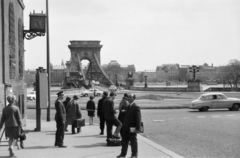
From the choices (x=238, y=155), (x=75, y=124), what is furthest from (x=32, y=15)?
(x=238, y=155)

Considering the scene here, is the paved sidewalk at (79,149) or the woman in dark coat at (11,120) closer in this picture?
the woman in dark coat at (11,120)

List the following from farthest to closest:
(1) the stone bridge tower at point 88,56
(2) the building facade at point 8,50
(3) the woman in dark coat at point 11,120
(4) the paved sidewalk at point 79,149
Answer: (1) the stone bridge tower at point 88,56 < (2) the building facade at point 8,50 < (4) the paved sidewalk at point 79,149 < (3) the woman in dark coat at point 11,120

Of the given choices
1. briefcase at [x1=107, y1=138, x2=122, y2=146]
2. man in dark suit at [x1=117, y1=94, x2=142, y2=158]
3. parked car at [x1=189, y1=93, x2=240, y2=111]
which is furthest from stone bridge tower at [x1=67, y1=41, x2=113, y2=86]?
man in dark suit at [x1=117, y1=94, x2=142, y2=158]

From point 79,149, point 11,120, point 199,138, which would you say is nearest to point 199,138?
point 199,138

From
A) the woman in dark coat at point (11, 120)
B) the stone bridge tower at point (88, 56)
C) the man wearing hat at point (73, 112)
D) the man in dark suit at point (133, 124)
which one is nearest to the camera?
the man in dark suit at point (133, 124)

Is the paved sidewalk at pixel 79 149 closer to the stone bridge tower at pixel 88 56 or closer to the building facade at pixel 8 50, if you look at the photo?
the building facade at pixel 8 50

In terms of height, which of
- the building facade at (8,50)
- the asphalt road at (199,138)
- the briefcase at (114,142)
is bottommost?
the asphalt road at (199,138)

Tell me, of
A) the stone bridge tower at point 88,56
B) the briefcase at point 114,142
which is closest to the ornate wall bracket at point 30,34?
the briefcase at point 114,142

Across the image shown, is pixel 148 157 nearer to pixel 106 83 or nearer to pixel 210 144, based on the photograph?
pixel 210 144

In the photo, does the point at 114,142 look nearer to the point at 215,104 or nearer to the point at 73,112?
the point at 73,112

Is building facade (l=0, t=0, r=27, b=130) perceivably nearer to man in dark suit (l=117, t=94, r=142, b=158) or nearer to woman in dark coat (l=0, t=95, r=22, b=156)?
woman in dark coat (l=0, t=95, r=22, b=156)

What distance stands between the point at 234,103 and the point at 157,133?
11693mm

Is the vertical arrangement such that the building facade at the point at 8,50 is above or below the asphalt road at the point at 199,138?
above

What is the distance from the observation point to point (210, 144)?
11.0m
